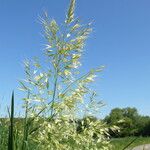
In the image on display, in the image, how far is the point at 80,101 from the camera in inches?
169

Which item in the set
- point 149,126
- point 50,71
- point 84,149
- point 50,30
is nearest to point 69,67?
point 50,71

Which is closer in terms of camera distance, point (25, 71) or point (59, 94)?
point (59, 94)

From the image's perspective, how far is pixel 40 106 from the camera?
418 cm

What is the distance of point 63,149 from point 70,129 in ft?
1.44

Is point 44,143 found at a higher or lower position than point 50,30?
lower

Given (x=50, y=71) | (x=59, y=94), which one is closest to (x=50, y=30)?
(x=50, y=71)

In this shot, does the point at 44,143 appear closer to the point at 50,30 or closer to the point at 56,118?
the point at 56,118

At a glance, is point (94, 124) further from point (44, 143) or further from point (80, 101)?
point (44, 143)

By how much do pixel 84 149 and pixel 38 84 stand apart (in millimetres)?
766

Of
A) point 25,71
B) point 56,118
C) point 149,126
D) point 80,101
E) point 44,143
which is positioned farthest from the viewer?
point 149,126

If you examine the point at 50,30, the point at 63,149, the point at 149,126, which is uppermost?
the point at 149,126

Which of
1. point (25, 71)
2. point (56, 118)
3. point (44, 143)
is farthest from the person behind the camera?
point (25, 71)

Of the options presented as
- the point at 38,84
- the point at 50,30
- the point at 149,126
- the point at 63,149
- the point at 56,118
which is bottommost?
the point at 63,149

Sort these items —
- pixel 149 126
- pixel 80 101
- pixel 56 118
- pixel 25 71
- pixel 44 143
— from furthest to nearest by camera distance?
pixel 149 126, pixel 25 71, pixel 80 101, pixel 56 118, pixel 44 143
